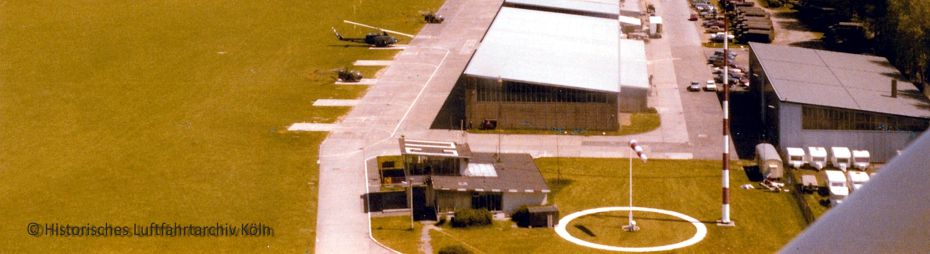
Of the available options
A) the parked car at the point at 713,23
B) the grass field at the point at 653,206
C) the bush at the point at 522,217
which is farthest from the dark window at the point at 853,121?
the parked car at the point at 713,23

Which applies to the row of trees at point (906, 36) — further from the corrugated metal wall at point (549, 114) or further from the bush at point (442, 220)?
the bush at point (442, 220)

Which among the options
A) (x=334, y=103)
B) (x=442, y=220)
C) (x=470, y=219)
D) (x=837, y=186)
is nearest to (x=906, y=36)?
(x=837, y=186)

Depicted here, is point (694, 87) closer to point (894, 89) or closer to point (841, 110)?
point (894, 89)

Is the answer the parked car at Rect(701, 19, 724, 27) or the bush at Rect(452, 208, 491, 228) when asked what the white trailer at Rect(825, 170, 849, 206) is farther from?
the parked car at Rect(701, 19, 724, 27)

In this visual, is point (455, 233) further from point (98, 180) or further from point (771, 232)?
point (98, 180)

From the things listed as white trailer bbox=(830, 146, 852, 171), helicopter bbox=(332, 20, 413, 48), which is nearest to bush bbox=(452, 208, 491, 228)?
white trailer bbox=(830, 146, 852, 171)

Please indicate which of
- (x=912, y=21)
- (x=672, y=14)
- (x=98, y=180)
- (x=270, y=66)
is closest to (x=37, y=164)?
(x=98, y=180)
